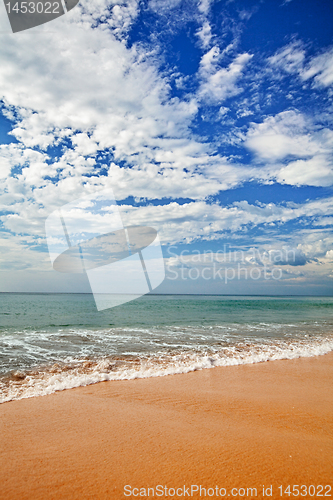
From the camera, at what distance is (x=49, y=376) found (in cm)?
617

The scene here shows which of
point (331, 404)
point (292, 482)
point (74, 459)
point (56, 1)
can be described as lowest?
point (331, 404)

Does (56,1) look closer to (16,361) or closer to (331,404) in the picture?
(16,361)

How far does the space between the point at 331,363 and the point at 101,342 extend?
28.0ft

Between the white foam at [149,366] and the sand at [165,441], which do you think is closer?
the sand at [165,441]

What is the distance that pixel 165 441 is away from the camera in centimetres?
346

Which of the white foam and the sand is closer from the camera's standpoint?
the sand

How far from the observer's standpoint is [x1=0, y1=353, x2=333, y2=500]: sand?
2705mm

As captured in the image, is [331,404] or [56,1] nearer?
[331,404]

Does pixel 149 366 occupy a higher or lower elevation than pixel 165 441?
lower

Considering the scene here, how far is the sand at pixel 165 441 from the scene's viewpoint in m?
2.71

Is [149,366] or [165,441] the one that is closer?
[165,441]

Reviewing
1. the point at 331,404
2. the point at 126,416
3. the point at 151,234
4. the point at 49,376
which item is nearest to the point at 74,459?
the point at 126,416

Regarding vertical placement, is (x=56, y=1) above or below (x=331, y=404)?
above

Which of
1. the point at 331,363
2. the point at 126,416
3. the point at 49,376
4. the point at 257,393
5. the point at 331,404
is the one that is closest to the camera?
the point at 126,416
